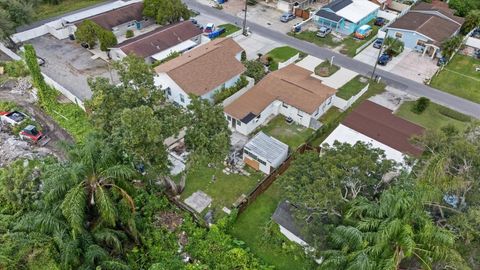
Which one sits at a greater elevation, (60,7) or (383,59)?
(383,59)

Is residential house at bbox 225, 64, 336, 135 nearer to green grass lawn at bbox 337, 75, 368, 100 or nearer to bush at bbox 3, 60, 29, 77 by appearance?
green grass lawn at bbox 337, 75, 368, 100

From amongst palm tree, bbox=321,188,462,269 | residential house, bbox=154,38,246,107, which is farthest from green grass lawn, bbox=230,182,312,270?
residential house, bbox=154,38,246,107

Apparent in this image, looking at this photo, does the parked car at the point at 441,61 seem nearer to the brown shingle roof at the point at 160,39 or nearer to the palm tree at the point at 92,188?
the brown shingle roof at the point at 160,39

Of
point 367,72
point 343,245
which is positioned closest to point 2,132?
point 343,245

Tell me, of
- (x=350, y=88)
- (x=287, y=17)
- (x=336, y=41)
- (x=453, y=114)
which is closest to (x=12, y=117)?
(x=350, y=88)

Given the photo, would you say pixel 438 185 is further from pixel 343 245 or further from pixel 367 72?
pixel 367 72

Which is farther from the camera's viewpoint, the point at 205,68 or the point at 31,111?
the point at 205,68

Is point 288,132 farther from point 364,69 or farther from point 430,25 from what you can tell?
point 430,25

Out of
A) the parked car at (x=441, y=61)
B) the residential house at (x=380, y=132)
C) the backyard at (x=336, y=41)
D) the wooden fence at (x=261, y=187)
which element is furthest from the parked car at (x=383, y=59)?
the wooden fence at (x=261, y=187)
